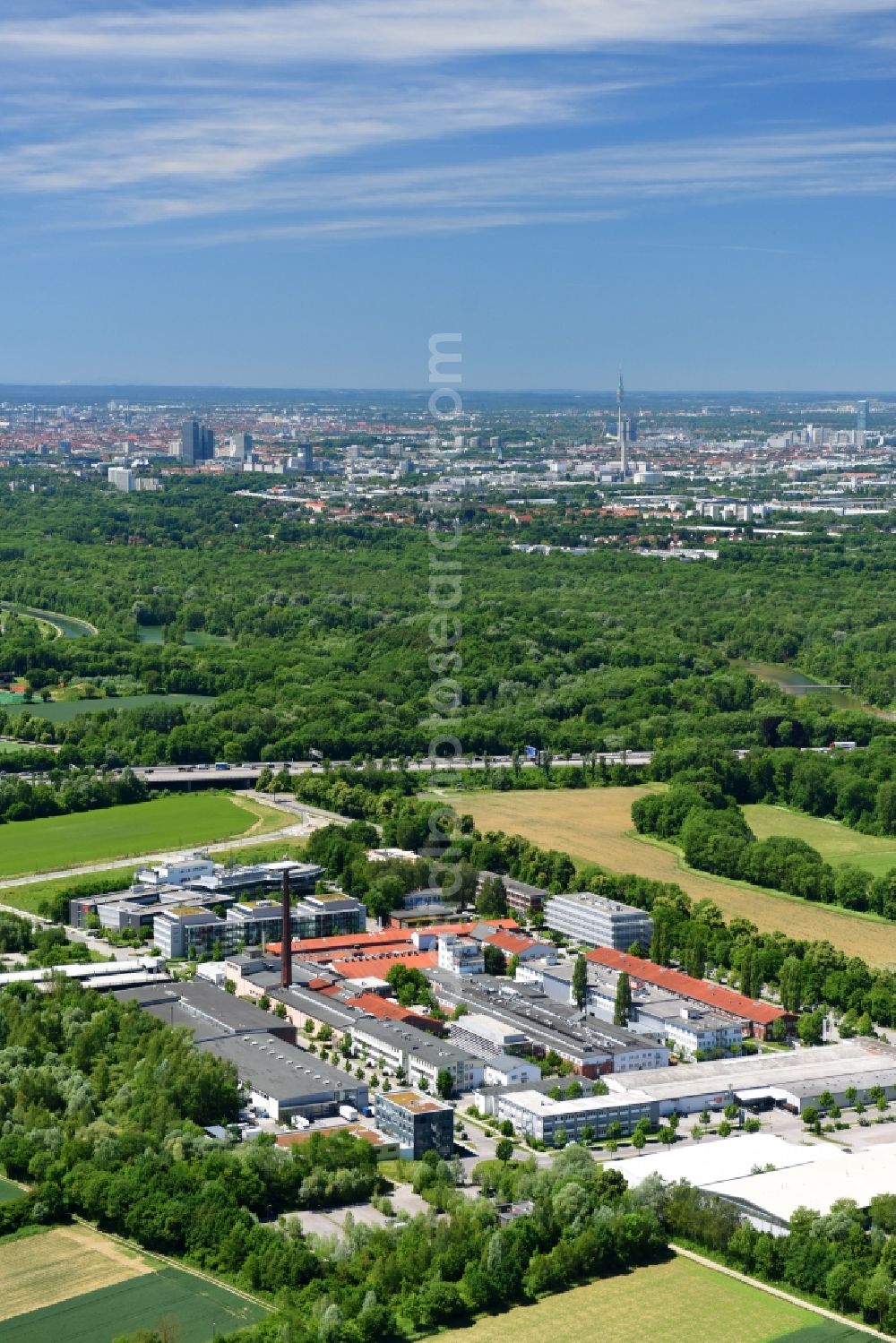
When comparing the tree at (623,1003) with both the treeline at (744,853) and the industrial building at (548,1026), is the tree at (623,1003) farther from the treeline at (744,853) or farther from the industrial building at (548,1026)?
the treeline at (744,853)

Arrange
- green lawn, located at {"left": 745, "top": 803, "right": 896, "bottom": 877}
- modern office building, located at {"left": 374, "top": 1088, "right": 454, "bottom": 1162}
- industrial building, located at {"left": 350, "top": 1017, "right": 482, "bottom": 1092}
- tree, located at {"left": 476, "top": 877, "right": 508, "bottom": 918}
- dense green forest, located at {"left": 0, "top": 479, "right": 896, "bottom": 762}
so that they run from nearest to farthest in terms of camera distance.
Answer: modern office building, located at {"left": 374, "top": 1088, "right": 454, "bottom": 1162} → industrial building, located at {"left": 350, "top": 1017, "right": 482, "bottom": 1092} → tree, located at {"left": 476, "top": 877, "right": 508, "bottom": 918} → green lawn, located at {"left": 745, "top": 803, "right": 896, "bottom": 877} → dense green forest, located at {"left": 0, "top": 479, "right": 896, "bottom": 762}

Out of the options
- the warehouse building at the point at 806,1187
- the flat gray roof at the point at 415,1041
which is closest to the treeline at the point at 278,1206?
the warehouse building at the point at 806,1187

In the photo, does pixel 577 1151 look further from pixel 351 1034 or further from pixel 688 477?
pixel 688 477

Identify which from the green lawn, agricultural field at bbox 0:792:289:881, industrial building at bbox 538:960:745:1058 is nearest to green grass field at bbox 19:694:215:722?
agricultural field at bbox 0:792:289:881

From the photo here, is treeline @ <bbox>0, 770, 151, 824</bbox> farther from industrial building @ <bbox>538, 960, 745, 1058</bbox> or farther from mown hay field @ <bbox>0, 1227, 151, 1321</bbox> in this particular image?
mown hay field @ <bbox>0, 1227, 151, 1321</bbox>

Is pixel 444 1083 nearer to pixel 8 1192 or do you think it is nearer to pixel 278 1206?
pixel 278 1206

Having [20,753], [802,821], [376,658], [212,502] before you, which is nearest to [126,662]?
[376,658]
